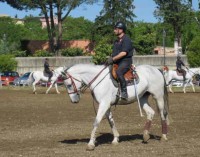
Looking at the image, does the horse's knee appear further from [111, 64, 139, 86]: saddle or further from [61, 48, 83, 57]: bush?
[61, 48, 83, 57]: bush

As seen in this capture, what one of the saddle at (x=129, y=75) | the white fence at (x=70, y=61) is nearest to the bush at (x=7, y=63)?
the white fence at (x=70, y=61)

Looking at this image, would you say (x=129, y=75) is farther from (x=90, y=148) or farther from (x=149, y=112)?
(x=90, y=148)

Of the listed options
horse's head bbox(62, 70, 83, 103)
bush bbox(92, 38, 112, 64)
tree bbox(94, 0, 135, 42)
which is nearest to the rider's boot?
horse's head bbox(62, 70, 83, 103)

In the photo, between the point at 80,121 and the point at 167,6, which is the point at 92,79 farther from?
the point at 167,6

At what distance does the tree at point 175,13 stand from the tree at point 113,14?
8537mm

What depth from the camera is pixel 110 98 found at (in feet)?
43.5

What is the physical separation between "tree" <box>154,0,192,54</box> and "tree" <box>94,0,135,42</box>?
8.54 m

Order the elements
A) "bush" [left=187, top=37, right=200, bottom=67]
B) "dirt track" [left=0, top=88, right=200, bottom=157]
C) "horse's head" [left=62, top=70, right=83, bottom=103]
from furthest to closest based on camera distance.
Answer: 1. "bush" [left=187, top=37, right=200, bottom=67]
2. "horse's head" [left=62, top=70, right=83, bottom=103]
3. "dirt track" [left=0, top=88, right=200, bottom=157]

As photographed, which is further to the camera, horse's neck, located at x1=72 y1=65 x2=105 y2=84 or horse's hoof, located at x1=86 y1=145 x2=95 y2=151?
horse's neck, located at x1=72 y1=65 x2=105 y2=84

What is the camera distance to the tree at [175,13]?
317 feet

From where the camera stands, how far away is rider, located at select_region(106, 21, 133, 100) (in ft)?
43.9

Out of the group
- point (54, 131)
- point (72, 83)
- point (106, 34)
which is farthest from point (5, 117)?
point (106, 34)

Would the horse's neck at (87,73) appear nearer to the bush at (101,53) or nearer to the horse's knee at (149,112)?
the horse's knee at (149,112)

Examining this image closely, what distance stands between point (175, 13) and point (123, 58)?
280 feet
